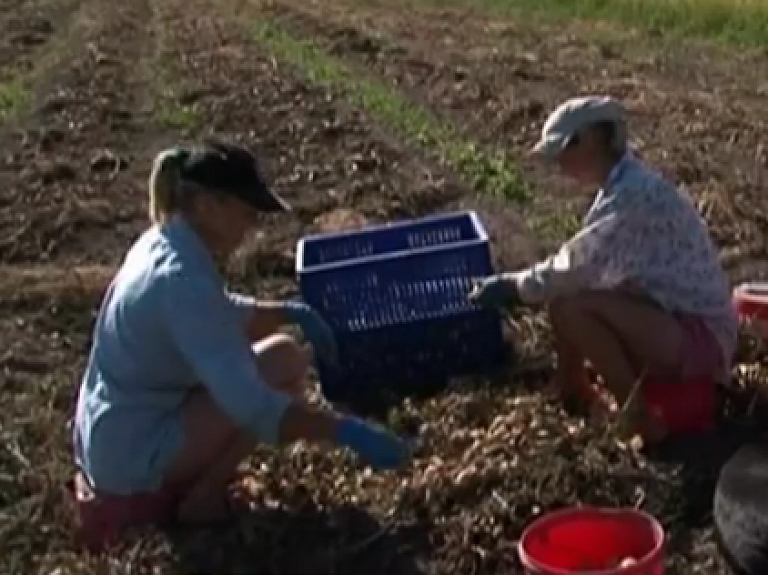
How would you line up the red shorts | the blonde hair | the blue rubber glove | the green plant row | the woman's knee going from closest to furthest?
the blue rubber glove → the blonde hair → the red shorts → the woman's knee → the green plant row

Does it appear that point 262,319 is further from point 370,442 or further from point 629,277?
point 629,277

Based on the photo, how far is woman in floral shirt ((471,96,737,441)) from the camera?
5785mm

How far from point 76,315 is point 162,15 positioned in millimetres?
8943

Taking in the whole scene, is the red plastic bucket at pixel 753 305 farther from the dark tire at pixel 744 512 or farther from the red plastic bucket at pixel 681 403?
the dark tire at pixel 744 512

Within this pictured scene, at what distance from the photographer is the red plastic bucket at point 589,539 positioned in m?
4.91

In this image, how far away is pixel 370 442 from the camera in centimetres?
510

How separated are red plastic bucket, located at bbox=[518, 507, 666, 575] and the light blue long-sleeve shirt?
Result: 2.53ft

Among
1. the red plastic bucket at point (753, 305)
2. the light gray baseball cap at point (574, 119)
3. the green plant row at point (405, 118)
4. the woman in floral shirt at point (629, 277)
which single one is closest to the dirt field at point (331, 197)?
the green plant row at point (405, 118)

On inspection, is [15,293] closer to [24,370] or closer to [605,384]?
[24,370]

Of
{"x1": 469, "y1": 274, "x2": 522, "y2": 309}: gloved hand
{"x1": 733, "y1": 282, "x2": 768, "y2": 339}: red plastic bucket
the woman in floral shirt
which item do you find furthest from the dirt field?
{"x1": 733, "y1": 282, "x2": 768, "y2": 339}: red plastic bucket

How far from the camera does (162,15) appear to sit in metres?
16.4

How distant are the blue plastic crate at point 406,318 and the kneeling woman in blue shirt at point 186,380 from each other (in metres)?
0.81

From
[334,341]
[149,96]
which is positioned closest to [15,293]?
[334,341]

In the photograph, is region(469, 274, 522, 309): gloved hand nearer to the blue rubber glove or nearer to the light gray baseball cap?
the light gray baseball cap
